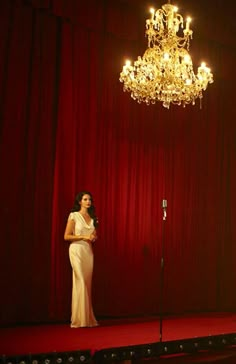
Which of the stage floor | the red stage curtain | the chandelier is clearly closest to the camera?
the stage floor

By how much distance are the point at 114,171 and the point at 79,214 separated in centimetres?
151

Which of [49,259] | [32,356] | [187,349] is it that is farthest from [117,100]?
[32,356]

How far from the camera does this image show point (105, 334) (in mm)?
6117

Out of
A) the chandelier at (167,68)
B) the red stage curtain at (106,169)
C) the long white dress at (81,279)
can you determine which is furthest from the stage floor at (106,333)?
the chandelier at (167,68)

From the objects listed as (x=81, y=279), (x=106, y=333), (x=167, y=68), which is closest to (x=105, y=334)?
(x=106, y=333)

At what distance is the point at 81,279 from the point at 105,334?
0.76m

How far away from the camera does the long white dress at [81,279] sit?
6477 millimetres

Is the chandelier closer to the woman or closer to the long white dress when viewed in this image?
the woman

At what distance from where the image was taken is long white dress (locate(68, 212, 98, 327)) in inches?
255

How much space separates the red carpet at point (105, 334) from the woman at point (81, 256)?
0.21m

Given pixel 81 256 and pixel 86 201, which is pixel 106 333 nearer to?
pixel 81 256

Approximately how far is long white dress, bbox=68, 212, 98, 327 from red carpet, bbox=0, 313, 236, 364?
0.16 meters

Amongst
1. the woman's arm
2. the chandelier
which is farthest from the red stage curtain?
the chandelier

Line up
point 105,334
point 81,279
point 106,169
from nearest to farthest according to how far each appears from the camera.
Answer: point 105,334 < point 81,279 < point 106,169
